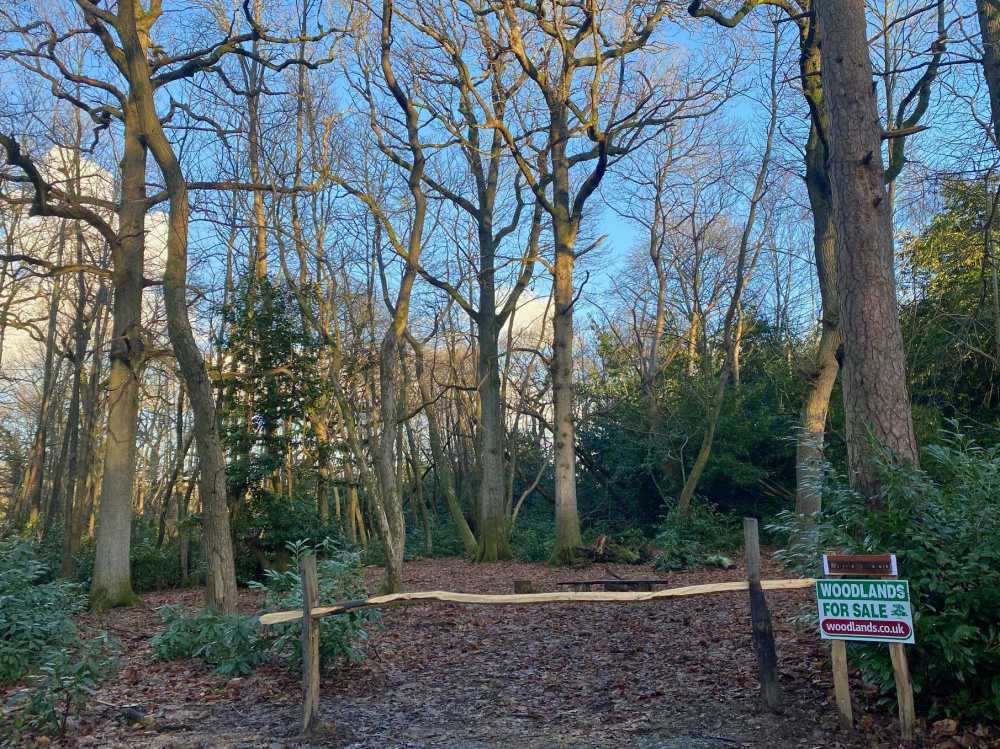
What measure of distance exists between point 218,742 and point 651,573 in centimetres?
1044

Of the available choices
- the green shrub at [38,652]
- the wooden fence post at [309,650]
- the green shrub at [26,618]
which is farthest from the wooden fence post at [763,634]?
the green shrub at [26,618]

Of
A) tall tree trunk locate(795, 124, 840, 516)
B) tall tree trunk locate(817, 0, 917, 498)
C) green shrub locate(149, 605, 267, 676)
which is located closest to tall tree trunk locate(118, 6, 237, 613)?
green shrub locate(149, 605, 267, 676)

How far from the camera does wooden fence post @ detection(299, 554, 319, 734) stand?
598 cm

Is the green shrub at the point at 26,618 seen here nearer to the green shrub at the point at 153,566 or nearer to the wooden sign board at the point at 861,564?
the wooden sign board at the point at 861,564

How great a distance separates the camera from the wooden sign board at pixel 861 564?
503cm

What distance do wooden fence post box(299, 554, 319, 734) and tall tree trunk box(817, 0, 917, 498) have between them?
4.53m

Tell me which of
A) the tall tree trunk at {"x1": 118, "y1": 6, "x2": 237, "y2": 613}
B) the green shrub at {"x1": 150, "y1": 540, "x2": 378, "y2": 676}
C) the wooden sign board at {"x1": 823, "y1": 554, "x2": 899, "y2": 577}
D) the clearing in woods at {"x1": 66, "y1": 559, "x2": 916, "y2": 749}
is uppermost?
the tall tree trunk at {"x1": 118, "y1": 6, "x2": 237, "y2": 613}

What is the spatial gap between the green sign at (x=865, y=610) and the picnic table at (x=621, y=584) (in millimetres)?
5980

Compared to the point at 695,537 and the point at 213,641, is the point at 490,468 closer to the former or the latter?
the point at 695,537

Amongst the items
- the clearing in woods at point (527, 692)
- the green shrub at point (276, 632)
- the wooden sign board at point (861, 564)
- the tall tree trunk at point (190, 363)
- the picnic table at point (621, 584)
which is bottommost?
the clearing in woods at point (527, 692)

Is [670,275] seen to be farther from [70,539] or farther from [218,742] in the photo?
[218,742]

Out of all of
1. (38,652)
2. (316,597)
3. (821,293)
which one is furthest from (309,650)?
(821,293)

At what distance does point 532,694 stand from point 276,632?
8.49 ft

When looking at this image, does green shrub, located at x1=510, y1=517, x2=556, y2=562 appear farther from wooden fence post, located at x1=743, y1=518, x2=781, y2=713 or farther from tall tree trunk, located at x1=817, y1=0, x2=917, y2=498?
wooden fence post, located at x1=743, y1=518, x2=781, y2=713
